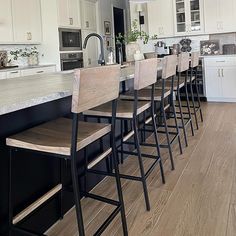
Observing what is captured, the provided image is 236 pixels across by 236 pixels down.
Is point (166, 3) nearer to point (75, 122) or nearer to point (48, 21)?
point (48, 21)

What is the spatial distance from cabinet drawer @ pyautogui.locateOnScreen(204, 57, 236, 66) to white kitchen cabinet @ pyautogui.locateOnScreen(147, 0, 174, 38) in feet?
3.43

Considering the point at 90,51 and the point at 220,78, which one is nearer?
the point at 220,78

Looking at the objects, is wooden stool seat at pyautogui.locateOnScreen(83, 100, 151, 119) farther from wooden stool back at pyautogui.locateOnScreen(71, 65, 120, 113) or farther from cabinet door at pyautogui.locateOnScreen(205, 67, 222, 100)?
cabinet door at pyautogui.locateOnScreen(205, 67, 222, 100)

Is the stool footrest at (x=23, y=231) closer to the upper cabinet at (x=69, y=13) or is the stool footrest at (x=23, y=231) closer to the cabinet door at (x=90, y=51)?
the upper cabinet at (x=69, y=13)

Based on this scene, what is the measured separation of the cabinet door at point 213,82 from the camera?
5.64m

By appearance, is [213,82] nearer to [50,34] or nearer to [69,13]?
[69,13]

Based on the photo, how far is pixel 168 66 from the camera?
8.70 feet

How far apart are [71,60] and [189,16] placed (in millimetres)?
2510

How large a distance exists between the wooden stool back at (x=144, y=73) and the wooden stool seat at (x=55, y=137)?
1.54 feet

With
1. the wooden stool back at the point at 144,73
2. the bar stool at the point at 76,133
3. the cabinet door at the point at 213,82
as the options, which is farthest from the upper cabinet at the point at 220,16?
the bar stool at the point at 76,133

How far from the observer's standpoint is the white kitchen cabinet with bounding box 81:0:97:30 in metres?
6.27

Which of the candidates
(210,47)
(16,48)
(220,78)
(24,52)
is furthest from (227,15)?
(16,48)

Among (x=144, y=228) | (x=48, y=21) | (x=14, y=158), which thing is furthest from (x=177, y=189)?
Answer: (x=48, y=21)

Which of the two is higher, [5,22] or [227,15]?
[227,15]
